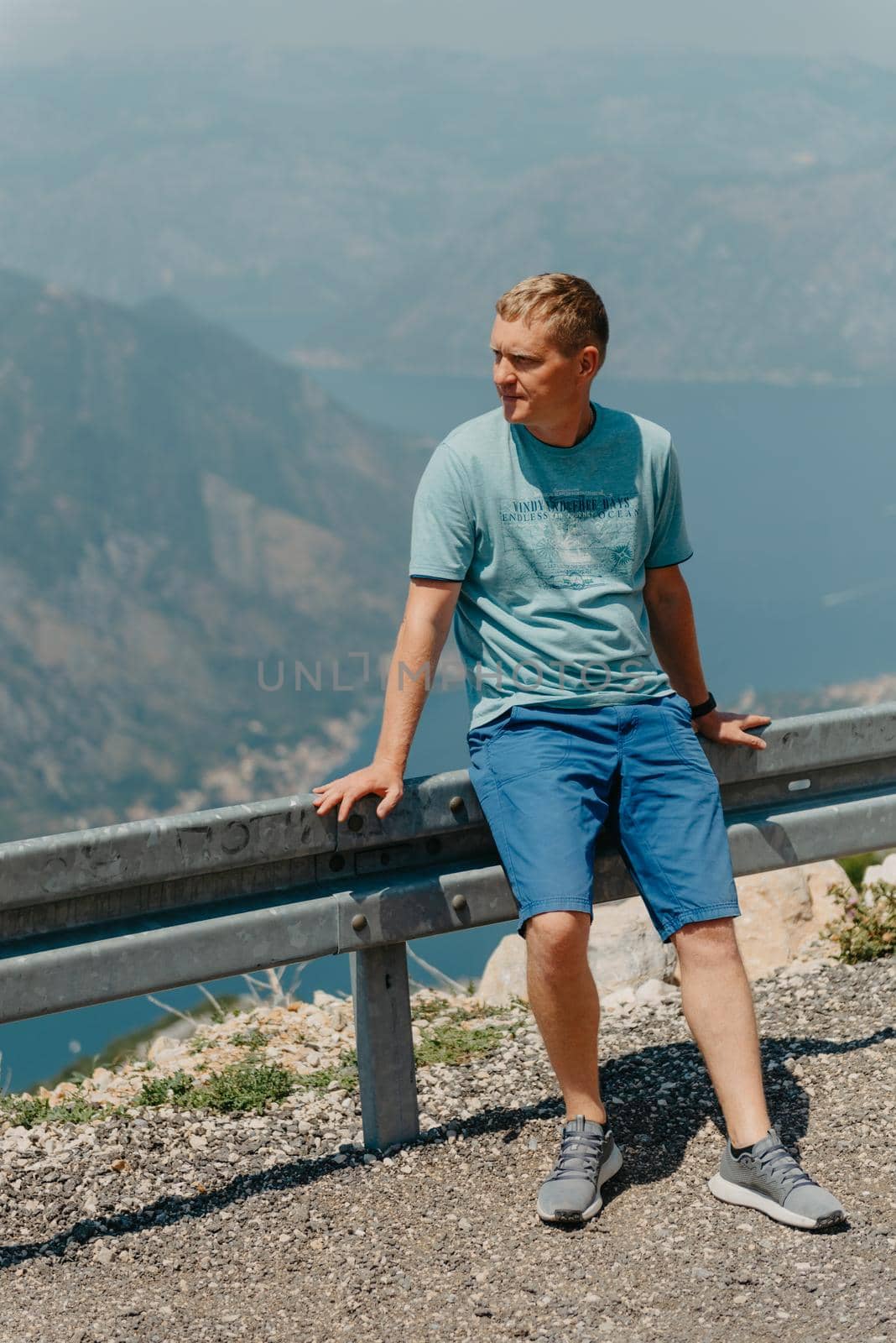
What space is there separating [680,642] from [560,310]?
30.2 inches

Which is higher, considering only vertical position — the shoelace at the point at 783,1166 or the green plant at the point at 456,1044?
the shoelace at the point at 783,1166

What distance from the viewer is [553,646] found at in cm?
273

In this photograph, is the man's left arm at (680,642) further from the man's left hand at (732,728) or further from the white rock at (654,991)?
the white rock at (654,991)

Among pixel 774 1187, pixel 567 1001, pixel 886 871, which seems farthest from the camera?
pixel 886 871

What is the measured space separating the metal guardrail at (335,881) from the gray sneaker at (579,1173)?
354 millimetres

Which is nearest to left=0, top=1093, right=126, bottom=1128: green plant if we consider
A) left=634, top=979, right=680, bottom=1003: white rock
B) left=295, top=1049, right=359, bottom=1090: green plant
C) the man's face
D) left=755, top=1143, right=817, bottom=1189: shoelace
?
left=295, top=1049, right=359, bottom=1090: green plant

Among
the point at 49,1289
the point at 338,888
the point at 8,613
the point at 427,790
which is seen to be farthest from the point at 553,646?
the point at 8,613

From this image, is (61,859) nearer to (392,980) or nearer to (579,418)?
(392,980)

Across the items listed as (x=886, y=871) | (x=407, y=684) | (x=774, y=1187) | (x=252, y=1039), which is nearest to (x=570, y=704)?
(x=407, y=684)

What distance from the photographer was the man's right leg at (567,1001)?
2531mm

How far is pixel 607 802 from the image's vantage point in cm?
275

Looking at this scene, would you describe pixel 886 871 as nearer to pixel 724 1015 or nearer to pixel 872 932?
pixel 872 932

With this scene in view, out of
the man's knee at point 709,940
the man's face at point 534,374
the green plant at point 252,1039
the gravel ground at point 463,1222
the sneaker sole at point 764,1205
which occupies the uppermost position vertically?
the man's face at point 534,374

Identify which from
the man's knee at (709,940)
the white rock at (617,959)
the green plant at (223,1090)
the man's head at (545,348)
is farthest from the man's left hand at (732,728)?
the white rock at (617,959)
